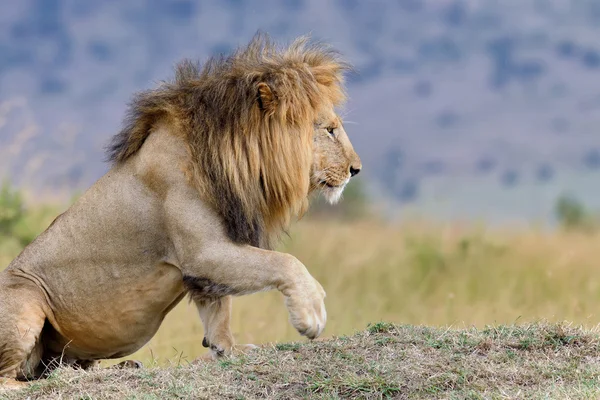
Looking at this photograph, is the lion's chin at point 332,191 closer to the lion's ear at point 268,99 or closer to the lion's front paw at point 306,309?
the lion's ear at point 268,99

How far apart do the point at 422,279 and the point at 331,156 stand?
5450mm

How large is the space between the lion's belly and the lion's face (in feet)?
2.51

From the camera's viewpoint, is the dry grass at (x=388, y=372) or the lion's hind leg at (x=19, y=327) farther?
the lion's hind leg at (x=19, y=327)

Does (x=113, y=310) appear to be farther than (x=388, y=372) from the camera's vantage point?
Yes

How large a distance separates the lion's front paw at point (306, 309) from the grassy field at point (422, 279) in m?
2.40

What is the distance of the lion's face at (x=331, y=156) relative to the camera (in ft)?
14.5

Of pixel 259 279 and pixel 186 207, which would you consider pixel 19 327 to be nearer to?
pixel 186 207

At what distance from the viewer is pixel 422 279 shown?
9.68m

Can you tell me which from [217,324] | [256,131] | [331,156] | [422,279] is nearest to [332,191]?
[331,156]

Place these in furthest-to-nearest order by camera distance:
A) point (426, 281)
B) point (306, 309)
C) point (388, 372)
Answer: point (426, 281) < point (306, 309) < point (388, 372)

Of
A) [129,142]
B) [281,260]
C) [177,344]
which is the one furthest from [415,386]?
[177,344]

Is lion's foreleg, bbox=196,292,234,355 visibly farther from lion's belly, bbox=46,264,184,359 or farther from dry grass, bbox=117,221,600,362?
dry grass, bbox=117,221,600,362

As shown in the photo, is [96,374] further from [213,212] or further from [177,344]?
[177,344]

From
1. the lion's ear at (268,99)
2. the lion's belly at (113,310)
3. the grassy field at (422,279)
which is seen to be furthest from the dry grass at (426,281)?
the lion's ear at (268,99)
